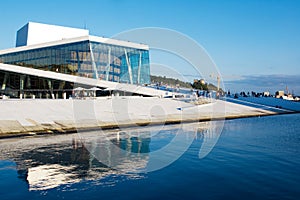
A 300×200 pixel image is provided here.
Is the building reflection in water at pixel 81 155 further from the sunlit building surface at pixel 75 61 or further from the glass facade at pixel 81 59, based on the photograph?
the glass facade at pixel 81 59

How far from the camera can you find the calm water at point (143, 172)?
9.08 metres

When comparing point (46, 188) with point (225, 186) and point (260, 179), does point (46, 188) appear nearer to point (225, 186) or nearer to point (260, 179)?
point (225, 186)

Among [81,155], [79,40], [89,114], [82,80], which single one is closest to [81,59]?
[79,40]

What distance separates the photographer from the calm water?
9.08 metres

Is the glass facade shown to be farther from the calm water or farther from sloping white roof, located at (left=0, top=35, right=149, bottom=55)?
the calm water

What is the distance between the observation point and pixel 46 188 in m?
9.43

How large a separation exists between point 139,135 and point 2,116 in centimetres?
1101

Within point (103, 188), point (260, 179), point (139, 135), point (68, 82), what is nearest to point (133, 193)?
point (103, 188)

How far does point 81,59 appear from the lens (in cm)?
4750

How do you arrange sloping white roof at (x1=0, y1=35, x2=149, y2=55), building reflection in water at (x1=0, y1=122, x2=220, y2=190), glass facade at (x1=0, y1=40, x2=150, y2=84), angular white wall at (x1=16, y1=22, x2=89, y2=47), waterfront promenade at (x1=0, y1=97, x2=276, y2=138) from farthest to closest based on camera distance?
angular white wall at (x1=16, y1=22, x2=89, y2=47) → sloping white roof at (x1=0, y1=35, x2=149, y2=55) → glass facade at (x1=0, y1=40, x2=150, y2=84) → waterfront promenade at (x1=0, y1=97, x2=276, y2=138) → building reflection in water at (x1=0, y1=122, x2=220, y2=190)

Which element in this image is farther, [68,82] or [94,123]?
[68,82]

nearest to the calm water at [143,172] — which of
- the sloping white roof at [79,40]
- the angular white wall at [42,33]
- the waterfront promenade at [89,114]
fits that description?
the waterfront promenade at [89,114]

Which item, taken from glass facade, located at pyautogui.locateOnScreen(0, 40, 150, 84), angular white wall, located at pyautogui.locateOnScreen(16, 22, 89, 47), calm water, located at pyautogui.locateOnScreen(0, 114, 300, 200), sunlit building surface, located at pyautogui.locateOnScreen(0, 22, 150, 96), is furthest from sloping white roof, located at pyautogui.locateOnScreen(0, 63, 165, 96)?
calm water, located at pyautogui.locateOnScreen(0, 114, 300, 200)

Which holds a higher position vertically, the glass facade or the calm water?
the glass facade
